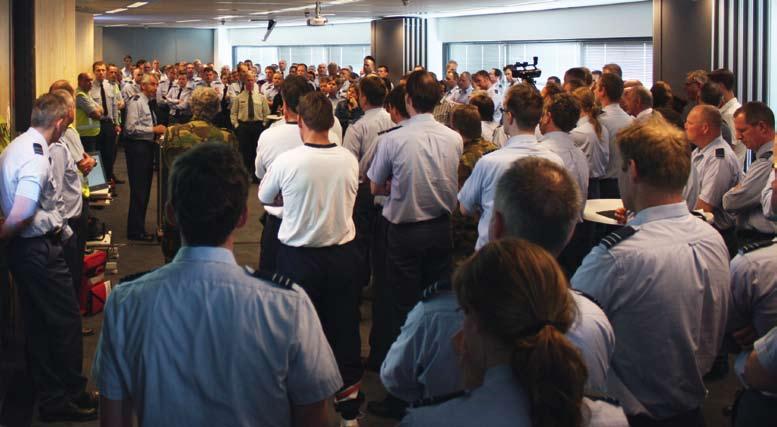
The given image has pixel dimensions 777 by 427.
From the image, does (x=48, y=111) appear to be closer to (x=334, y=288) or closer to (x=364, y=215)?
(x=334, y=288)

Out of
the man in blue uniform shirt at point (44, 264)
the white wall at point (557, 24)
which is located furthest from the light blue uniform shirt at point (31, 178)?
the white wall at point (557, 24)

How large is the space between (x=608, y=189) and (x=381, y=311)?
98.4 inches

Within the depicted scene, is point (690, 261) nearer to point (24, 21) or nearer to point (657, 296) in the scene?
point (657, 296)

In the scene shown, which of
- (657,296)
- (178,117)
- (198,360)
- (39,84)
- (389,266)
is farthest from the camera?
(178,117)

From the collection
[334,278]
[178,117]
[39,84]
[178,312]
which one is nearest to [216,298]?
[178,312]

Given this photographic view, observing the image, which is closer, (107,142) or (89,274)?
(89,274)

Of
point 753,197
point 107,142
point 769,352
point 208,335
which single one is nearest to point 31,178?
point 208,335

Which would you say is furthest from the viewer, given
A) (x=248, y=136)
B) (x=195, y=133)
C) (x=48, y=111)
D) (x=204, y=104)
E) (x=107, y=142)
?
(x=248, y=136)

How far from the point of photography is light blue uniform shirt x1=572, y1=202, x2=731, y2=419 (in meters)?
2.62

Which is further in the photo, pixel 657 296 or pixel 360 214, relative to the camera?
pixel 360 214

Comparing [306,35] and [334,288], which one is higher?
[306,35]

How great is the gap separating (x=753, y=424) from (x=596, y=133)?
4044 mm

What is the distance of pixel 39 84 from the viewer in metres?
7.51

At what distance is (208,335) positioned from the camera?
2078 mm
